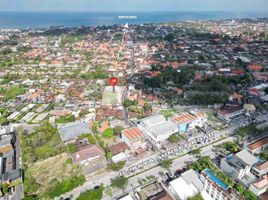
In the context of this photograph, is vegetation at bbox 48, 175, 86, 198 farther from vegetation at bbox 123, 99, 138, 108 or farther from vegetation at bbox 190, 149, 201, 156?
vegetation at bbox 123, 99, 138, 108

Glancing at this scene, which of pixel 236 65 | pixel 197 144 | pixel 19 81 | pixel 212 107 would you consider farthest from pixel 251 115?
pixel 19 81

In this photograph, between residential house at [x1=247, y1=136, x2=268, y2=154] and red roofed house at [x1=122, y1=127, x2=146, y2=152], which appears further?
red roofed house at [x1=122, y1=127, x2=146, y2=152]

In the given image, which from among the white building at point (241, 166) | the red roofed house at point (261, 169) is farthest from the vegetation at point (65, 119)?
the red roofed house at point (261, 169)

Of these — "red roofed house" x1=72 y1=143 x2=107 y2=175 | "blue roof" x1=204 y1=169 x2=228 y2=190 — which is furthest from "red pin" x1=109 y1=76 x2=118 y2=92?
"blue roof" x1=204 y1=169 x2=228 y2=190

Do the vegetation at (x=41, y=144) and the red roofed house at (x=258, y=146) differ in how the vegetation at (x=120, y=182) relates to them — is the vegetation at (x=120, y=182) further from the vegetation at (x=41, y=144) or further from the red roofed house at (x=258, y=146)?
the red roofed house at (x=258, y=146)

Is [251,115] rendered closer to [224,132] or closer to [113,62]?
[224,132]

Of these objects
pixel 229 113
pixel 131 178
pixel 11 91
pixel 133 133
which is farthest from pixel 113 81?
pixel 131 178
